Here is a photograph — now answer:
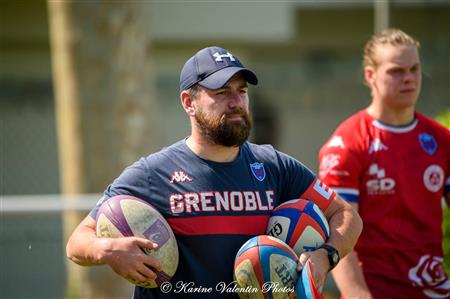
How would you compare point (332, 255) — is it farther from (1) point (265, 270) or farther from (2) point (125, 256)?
(2) point (125, 256)

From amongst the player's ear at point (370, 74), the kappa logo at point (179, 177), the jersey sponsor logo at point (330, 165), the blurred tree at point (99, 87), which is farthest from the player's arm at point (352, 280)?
the blurred tree at point (99, 87)

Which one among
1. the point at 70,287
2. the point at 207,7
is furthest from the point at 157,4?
the point at 70,287

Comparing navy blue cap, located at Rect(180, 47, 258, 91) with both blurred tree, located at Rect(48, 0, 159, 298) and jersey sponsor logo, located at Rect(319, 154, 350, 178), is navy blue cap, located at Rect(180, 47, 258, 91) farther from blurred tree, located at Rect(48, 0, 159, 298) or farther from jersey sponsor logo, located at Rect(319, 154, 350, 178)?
blurred tree, located at Rect(48, 0, 159, 298)

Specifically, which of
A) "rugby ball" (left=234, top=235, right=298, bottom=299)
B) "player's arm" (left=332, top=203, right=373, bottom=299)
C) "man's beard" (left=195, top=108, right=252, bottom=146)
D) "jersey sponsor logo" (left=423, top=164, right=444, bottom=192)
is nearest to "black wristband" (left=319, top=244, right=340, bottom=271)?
"rugby ball" (left=234, top=235, right=298, bottom=299)

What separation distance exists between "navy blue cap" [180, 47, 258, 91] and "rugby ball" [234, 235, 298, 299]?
85 centimetres

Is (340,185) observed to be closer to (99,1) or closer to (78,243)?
(78,243)

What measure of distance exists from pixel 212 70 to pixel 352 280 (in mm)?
1836

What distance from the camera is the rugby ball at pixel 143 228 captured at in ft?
13.9

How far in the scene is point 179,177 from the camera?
4512 millimetres

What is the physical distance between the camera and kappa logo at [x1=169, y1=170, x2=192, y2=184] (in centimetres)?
450

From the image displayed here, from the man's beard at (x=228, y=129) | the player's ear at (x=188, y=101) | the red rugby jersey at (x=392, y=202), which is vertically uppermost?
the player's ear at (x=188, y=101)

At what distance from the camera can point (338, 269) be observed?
5.64m

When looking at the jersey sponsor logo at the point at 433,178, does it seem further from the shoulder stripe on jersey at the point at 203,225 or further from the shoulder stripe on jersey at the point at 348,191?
the shoulder stripe on jersey at the point at 203,225

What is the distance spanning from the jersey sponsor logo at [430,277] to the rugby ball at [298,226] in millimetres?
1393
